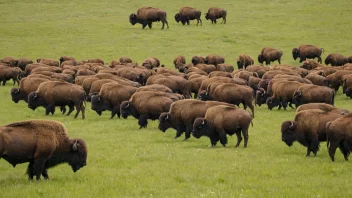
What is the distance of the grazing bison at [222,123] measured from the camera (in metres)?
17.9

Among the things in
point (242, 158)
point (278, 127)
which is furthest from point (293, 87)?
point (242, 158)

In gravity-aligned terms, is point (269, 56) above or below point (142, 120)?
below

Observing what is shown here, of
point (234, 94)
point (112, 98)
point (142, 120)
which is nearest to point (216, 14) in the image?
point (234, 94)

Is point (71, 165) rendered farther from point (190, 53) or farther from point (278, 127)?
point (190, 53)

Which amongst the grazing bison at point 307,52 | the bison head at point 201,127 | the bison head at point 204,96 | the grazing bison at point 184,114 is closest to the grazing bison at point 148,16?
the grazing bison at point 307,52

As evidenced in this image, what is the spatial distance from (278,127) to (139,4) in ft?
153

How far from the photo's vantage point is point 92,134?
2038 cm

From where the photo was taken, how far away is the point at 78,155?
1366cm

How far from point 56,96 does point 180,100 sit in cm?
612

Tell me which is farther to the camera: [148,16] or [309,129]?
[148,16]

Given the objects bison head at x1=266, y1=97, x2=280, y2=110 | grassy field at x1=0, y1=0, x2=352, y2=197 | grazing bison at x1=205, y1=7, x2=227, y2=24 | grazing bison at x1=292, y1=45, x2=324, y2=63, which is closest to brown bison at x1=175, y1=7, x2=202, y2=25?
grassy field at x1=0, y1=0, x2=352, y2=197

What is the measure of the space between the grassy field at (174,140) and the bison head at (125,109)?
15.3 inches

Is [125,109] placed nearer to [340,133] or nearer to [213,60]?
[340,133]

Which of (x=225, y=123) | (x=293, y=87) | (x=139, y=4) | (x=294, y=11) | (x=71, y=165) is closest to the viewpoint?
(x=71, y=165)
